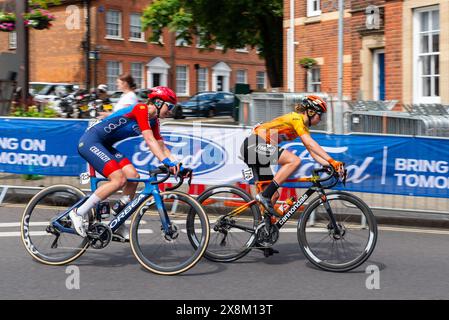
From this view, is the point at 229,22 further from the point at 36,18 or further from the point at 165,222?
the point at 165,222

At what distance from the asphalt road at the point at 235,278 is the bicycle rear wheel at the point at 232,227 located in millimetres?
135

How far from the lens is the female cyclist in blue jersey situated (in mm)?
6371

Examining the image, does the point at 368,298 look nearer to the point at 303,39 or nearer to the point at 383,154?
the point at 383,154

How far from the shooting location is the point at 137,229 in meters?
6.23

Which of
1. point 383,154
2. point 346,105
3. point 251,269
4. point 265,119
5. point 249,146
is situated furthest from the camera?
Result: point 265,119

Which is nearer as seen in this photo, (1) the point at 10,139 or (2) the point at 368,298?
(2) the point at 368,298

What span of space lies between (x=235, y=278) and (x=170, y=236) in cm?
73

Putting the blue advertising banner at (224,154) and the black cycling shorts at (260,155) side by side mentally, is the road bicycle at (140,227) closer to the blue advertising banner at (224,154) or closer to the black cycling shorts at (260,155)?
the black cycling shorts at (260,155)

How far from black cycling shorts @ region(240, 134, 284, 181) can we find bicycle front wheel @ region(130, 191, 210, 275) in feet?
3.13

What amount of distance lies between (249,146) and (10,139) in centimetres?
531

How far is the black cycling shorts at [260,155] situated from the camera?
6.97 metres

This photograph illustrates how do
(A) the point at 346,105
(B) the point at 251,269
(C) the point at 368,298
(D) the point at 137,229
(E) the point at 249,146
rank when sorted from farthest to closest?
1. (A) the point at 346,105
2. (E) the point at 249,146
3. (B) the point at 251,269
4. (D) the point at 137,229
5. (C) the point at 368,298

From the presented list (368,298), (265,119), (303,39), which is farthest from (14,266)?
(303,39)

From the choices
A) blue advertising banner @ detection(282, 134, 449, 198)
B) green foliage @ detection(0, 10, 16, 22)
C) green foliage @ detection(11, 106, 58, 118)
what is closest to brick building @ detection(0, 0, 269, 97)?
green foliage @ detection(0, 10, 16, 22)
